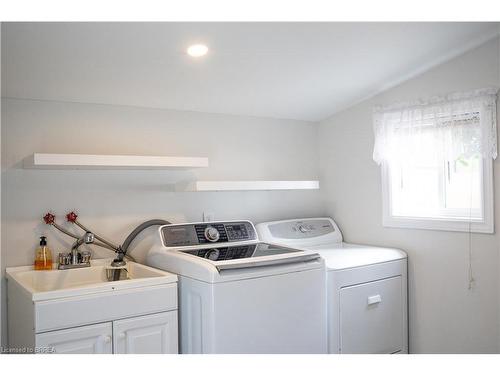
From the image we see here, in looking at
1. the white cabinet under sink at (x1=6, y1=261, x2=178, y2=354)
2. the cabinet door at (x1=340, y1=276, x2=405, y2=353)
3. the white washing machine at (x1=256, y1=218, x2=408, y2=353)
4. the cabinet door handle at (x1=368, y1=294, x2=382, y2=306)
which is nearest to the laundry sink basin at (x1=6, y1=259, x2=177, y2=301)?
the white cabinet under sink at (x1=6, y1=261, x2=178, y2=354)

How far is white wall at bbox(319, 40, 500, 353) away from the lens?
2.60 m

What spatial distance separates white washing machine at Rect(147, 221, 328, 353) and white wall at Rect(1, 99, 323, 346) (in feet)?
1.20

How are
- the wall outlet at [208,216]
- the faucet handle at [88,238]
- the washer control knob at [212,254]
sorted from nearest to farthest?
the washer control knob at [212,254], the faucet handle at [88,238], the wall outlet at [208,216]

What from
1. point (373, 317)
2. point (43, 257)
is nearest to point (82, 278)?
point (43, 257)

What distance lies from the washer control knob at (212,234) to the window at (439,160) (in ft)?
3.90

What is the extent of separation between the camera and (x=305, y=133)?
3650 millimetres

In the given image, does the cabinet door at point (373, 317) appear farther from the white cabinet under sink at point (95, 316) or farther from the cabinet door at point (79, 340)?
the cabinet door at point (79, 340)

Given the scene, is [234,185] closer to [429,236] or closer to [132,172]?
[132,172]

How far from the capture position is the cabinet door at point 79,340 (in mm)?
1900

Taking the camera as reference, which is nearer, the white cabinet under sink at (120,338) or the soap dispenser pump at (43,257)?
the white cabinet under sink at (120,338)

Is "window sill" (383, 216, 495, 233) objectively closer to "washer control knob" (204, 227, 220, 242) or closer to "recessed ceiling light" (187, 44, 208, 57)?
"washer control knob" (204, 227, 220, 242)

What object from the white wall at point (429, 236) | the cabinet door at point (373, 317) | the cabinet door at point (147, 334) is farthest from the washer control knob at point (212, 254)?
the white wall at point (429, 236)
